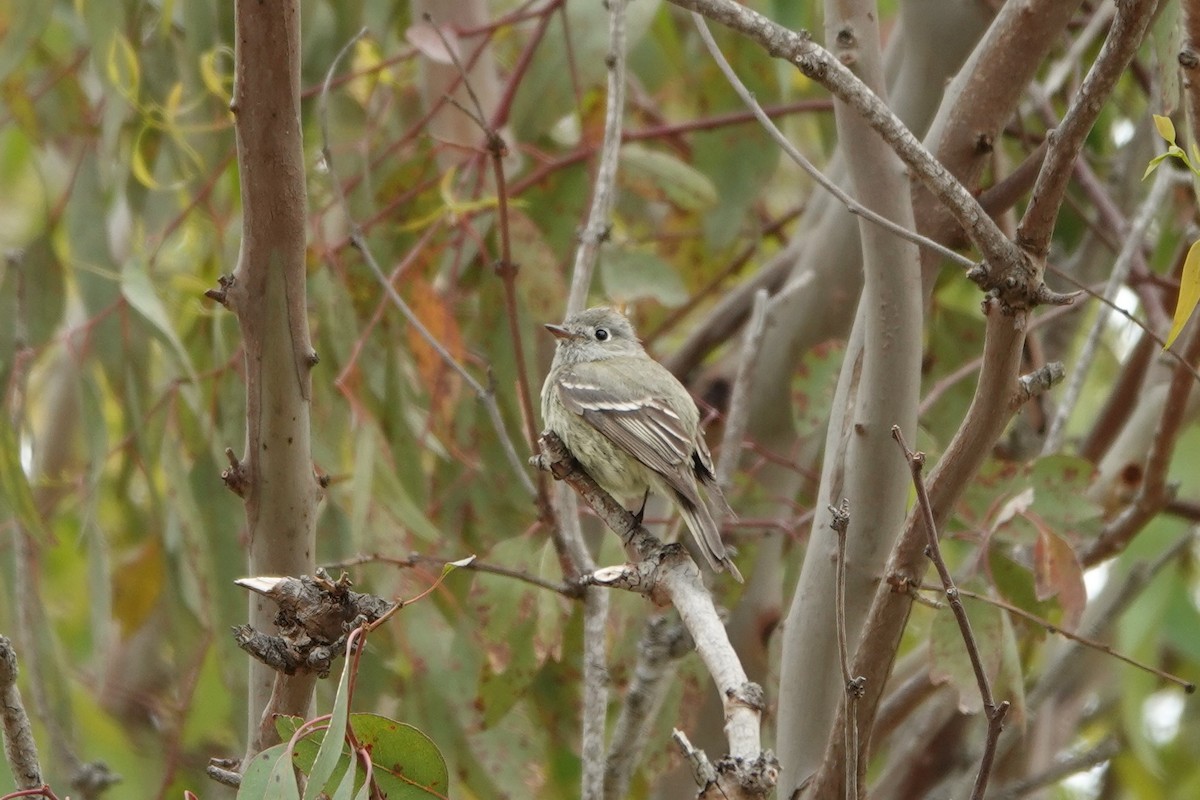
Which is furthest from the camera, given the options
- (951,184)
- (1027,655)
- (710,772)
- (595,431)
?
(1027,655)

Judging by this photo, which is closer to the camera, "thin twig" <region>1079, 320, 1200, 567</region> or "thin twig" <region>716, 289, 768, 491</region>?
"thin twig" <region>1079, 320, 1200, 567</region>

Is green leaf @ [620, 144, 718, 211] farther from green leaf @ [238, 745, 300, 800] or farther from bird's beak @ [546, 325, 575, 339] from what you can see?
green leaf @ [238, 745, 300, 800]

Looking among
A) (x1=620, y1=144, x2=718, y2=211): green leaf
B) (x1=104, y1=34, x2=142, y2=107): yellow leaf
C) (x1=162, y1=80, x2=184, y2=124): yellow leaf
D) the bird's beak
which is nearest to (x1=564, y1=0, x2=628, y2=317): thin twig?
the bird's beak

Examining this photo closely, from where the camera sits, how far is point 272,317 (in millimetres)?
2223

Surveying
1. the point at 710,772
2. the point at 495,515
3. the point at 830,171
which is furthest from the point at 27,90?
the point at 710,772

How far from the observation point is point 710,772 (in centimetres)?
171

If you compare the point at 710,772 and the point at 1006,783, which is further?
the point at 1006,783

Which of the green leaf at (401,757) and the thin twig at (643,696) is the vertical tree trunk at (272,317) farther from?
the thin twig at (643,696)

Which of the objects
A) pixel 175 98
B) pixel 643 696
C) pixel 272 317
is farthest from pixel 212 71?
pixel 643 696

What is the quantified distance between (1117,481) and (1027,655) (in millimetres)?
549

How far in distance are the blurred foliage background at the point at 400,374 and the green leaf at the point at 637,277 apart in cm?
1

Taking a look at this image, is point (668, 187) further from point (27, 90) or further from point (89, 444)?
point (27, 90)

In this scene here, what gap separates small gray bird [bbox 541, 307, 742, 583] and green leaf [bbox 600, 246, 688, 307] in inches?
5.0

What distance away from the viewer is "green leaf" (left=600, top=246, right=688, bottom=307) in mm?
3774
